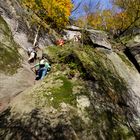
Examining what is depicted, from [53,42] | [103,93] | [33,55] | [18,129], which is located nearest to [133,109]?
[103,93]

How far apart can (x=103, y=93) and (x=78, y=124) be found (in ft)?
9.12

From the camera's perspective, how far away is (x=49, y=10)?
2692cm

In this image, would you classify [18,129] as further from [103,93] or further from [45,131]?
[103,93]

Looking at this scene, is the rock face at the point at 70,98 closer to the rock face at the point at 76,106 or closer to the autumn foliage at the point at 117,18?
the rock face at the point at 76,106

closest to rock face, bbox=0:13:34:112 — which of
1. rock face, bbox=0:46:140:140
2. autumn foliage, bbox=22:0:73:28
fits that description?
rock face, bbox=0:46:140:140

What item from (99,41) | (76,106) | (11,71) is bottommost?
(76,106)

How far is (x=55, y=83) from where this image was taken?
1285cm

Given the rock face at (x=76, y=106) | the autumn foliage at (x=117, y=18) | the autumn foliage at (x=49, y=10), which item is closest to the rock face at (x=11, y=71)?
the rock face at (x=76, y=106)

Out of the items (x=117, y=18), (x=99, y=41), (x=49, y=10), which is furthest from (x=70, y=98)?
→ (x=117, y=18)

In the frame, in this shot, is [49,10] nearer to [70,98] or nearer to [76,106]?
[70,98]

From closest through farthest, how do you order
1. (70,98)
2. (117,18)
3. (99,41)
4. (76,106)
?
1. (76,106)
2. (70,98)
3. (99,41)
4. (117,18)

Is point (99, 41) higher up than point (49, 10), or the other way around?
point (49, 10)

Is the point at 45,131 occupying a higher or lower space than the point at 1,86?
lower

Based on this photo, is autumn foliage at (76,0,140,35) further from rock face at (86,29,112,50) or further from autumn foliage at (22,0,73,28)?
rock face at (86,29,112,50)
